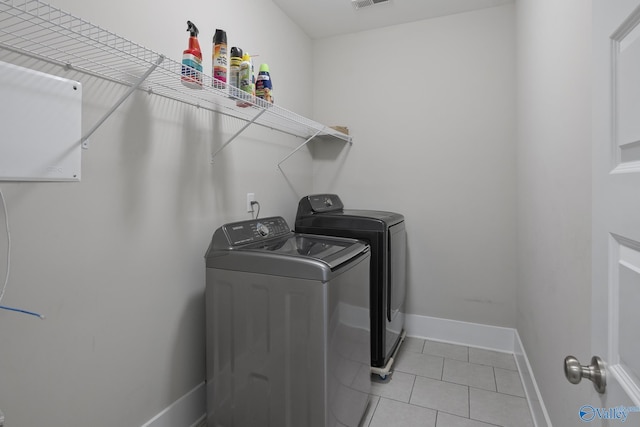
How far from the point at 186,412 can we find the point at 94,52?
5.50 feet

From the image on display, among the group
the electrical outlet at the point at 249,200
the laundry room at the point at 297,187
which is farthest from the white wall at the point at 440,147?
the electrical outlet at the point at 249,200

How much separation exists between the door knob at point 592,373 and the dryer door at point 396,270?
1562 mm

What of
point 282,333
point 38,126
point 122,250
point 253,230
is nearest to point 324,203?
point 253,230

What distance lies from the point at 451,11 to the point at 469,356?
2.69 metres

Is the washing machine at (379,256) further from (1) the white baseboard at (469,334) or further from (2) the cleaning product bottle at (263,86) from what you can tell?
(2) the cleaning product bottle at (263,86)

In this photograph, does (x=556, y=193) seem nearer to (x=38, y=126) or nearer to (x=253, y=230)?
(x=253, y=230)

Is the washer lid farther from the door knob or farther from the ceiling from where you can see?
the ceiling

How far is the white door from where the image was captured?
54 cm

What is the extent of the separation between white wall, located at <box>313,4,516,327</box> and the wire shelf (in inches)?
49.9

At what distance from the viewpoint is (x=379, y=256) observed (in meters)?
2.11

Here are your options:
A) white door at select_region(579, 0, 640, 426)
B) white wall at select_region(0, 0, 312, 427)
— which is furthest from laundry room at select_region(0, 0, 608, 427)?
white door at select_region(579, 0, 640, 426)

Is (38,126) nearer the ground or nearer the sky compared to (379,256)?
nearer the sky

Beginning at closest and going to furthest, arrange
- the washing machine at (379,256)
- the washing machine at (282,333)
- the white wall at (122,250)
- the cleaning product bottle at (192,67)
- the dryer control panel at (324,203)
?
1. the white wall at (122,250)
2. the cleaning product bottle at (192,67)
3. the washing machine at (282,333)
4. the washing machine at (379,256)
5. the dryer control panel at (324,203)

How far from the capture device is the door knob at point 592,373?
0.63 m
